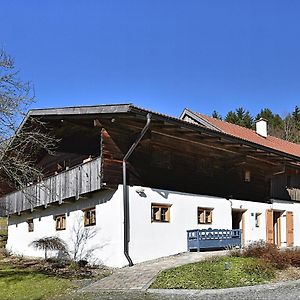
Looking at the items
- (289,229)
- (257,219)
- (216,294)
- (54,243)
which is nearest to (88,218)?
(54,243)

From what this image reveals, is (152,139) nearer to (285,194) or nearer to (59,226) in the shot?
(59,226)

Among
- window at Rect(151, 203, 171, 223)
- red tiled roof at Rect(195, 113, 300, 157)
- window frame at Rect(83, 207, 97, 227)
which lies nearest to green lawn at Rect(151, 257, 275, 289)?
window at Rect(151, 203, 171, 223)

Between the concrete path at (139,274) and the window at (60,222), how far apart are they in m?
5.85

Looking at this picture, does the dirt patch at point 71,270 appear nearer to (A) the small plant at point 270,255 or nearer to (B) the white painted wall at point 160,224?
(B) the white painted wall at point 160,224

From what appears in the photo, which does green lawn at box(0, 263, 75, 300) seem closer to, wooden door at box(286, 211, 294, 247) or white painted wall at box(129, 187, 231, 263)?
white painted wall at box(129, 187, 231, 263)

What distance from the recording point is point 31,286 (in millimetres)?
14305

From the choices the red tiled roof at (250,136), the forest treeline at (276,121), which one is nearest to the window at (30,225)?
the red tiled roof at (250,136)

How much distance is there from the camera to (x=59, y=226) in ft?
73.5

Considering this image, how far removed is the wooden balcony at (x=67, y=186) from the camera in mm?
18050

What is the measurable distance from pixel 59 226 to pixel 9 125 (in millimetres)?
7740

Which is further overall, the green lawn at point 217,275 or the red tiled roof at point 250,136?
the red tiled roof at point 250,136

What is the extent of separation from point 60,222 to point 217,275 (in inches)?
433

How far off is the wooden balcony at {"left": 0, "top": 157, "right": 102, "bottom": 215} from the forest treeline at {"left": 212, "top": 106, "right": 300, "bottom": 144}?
43.7 m

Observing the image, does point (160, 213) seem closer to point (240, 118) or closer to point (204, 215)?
point (204, 215)
